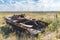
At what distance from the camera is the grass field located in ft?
5.33

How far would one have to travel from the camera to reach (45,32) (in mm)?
1638

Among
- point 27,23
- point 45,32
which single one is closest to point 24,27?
point 27,23

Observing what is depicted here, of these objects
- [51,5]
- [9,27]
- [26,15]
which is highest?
[51,5]

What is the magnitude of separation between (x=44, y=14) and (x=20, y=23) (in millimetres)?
292

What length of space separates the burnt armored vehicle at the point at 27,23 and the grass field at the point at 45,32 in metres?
0.04

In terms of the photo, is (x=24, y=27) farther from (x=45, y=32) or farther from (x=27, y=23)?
(x=45, y=32)

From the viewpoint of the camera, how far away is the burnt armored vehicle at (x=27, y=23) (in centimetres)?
164

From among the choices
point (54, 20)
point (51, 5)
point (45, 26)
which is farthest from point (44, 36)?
point (51, 5)

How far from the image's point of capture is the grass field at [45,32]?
5.33ft

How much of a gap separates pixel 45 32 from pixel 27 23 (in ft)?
0.74

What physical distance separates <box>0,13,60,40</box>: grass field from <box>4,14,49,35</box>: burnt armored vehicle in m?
0.04

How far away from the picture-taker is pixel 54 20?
1.67m

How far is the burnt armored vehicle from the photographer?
1639 millimetres

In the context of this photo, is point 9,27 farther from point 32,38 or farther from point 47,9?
point 47,9
